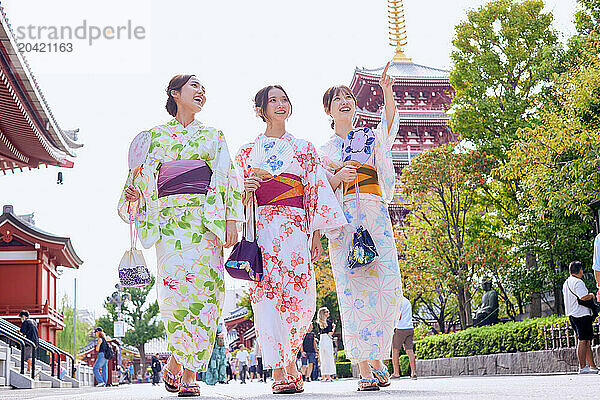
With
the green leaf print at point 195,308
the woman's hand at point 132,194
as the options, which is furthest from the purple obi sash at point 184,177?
the green leaf print at point 195,308

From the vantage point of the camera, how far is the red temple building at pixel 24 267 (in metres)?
27.2

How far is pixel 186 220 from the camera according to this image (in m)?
4.80

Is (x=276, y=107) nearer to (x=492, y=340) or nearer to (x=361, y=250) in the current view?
(x=361, y=250)

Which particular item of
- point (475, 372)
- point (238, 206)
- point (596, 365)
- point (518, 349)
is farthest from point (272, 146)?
point (475, 372)

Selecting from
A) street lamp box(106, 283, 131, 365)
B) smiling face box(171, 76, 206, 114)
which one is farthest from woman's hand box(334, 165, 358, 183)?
street lamp box(106, 283, 131, 365)

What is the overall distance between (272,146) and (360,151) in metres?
0.71

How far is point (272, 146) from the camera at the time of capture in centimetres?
518

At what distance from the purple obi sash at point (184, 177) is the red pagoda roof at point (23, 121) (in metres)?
5.71

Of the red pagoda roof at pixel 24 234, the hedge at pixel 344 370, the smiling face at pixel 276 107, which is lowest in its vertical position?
the hedge at pixel 344 370

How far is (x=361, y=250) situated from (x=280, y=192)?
0.71m

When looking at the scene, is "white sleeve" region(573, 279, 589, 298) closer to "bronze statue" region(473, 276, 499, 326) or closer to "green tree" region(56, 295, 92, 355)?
"bronze statue" region(473, 276, 499, 326)

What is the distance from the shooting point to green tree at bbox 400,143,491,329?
1897 cm

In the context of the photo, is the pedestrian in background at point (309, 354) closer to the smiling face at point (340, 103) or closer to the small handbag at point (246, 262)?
the smiling face at point (340, 103)

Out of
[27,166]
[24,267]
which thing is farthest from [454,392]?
[24,267]
